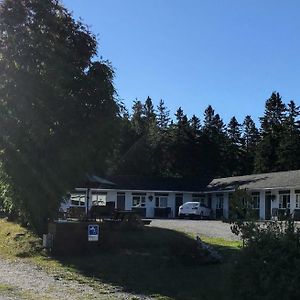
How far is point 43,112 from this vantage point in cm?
2098

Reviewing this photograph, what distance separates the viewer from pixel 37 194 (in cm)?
2136

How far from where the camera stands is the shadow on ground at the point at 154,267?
11.7 m

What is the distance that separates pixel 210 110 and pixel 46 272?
304 feet

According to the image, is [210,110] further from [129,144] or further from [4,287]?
[4,287]

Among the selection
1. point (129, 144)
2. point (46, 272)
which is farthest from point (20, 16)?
point (129, 144)

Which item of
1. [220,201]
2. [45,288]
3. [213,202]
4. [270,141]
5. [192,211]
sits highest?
[270,141]

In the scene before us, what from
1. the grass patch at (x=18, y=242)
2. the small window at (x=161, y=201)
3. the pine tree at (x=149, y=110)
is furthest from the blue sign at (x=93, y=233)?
the pine tree at (x=149, y=110)

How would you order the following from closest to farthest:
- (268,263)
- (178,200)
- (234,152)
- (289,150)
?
(268,263), (178,200), (289,150), (234,152)

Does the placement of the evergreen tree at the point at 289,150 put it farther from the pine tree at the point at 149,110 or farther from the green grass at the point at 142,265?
the green grass at the point at 142,265

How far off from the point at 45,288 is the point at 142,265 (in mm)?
4394

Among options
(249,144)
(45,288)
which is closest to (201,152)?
(249,144)

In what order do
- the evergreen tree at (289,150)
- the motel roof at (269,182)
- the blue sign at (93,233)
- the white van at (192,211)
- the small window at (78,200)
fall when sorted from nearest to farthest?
1. the blue sign at (93,233)
2. the motel roof at (269,182)
3. the white van at (192,211)
4. the small window at (78,200)
5. the evergreen tree at (289,150)

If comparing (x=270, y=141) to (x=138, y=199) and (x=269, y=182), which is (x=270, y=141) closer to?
(x=138, y=199)

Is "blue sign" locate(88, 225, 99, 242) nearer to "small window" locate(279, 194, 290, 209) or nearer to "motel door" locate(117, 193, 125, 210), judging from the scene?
"small window" locate(279, 194, 290, 209)
